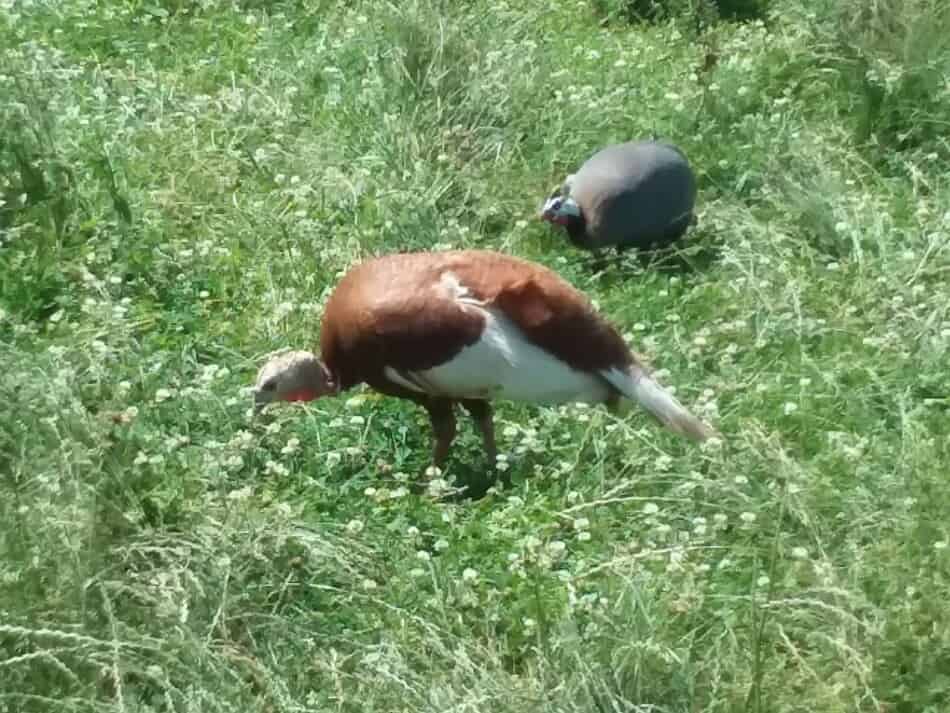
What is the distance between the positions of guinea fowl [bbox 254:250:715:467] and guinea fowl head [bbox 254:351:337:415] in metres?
0.12

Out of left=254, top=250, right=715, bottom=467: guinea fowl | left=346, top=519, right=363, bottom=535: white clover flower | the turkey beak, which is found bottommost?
left=346, top=519, right=363, bottom=535: white clover flower

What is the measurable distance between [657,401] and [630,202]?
51.8 inches

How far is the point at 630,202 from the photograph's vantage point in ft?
18.5

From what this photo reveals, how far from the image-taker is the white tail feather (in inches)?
175

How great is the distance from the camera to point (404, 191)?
18.8ft

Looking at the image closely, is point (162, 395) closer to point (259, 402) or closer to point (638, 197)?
point (259, 402)

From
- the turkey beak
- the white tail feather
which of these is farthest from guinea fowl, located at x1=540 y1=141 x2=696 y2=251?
the turkey beak

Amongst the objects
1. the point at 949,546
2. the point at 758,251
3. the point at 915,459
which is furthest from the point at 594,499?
the point at 758,251

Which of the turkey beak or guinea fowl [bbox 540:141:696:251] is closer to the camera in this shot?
the turkey beak

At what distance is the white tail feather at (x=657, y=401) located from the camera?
4442 mm

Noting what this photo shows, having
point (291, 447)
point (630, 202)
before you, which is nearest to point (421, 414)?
point (291, 447)

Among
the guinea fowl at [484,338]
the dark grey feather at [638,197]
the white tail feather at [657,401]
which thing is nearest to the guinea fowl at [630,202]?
the dark grey feather at [638,197]

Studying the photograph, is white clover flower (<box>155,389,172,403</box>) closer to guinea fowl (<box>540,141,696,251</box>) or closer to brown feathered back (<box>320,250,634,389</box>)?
brown feathered back (<box>320,250,634,389</box>)

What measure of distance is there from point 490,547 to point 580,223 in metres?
1.66
